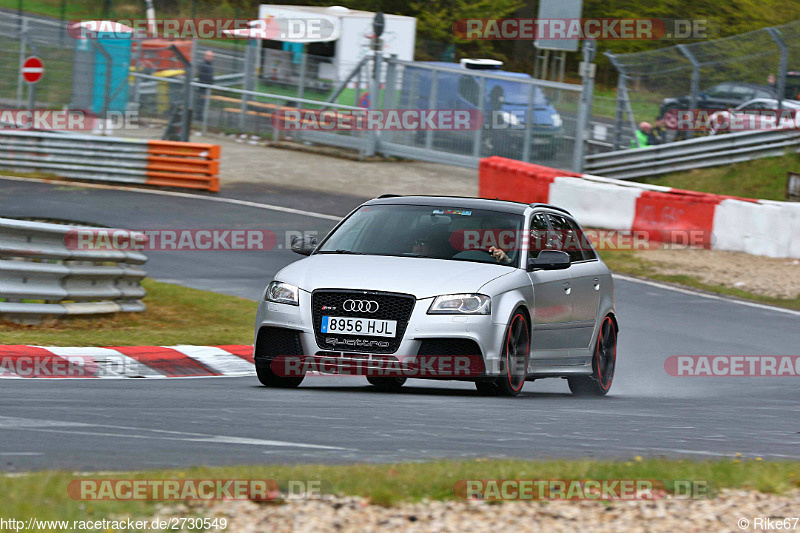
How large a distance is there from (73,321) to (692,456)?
294 inches

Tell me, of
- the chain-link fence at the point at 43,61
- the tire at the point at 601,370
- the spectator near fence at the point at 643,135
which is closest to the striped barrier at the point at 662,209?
the spectator near fence at the point at 643,135

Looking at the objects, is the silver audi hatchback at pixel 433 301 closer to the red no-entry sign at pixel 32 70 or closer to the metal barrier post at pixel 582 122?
the metal barrier post at pixel 582 122

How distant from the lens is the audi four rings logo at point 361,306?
8508mm

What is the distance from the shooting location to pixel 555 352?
9836mm

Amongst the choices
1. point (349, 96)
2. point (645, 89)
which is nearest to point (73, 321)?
point (645, 89)

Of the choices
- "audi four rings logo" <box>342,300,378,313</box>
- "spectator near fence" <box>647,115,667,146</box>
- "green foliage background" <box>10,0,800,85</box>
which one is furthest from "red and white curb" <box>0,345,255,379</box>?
"green foliage background" <box>10,0,800,85</box>

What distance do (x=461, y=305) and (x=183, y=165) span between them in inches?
685

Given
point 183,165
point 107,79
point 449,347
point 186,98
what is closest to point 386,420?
point 449,347

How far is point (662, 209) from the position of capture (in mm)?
20375

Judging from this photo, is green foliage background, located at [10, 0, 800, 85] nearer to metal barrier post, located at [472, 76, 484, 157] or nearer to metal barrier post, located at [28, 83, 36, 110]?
metal barrier post, located at [472, 76, 484, 157]

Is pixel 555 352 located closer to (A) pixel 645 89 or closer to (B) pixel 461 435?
(B) pixel 461 435

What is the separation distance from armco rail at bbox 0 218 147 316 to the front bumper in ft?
12.8

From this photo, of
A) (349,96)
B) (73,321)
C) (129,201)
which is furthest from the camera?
(349,96)

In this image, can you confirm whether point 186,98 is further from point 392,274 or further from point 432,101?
point 392,274
